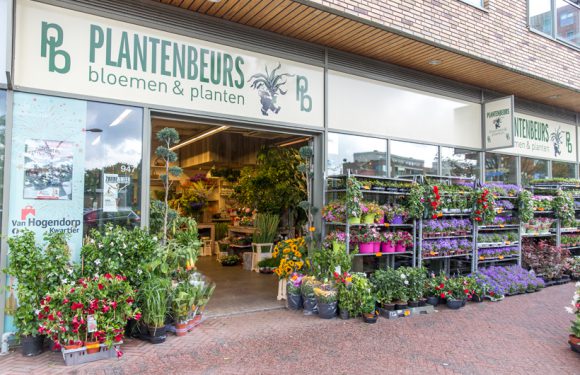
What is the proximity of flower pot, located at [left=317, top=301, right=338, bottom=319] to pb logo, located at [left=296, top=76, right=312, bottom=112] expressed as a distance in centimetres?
331

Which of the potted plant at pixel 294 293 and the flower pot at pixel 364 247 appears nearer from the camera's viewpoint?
the potted plant at pixel 294 293

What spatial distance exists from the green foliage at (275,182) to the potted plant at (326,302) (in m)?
3.77

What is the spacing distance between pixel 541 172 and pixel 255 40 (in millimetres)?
9040

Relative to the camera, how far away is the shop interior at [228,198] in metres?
8.10

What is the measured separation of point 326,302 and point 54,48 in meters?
5.01

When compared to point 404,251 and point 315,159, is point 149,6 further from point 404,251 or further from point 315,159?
point 404,251

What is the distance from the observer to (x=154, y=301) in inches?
195

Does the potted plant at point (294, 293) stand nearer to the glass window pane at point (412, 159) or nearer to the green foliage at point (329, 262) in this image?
the green foliage at point (329, 262)

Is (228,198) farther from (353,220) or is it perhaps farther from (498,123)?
(498,123)

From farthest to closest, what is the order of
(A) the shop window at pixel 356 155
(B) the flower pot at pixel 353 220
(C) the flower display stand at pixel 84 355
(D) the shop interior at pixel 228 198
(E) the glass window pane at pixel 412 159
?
(E) the glass window pane at pixel 412 159 → (D) the shop interior at pixel 228 198 → (A) the shop window at pixel 356 155 → (B) the flower pot at pixel 353 220 → (C) the flower display stand at pixel 84 355

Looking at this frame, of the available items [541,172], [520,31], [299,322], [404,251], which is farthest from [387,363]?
[541,172]

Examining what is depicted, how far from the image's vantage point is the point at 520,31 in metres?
8.96

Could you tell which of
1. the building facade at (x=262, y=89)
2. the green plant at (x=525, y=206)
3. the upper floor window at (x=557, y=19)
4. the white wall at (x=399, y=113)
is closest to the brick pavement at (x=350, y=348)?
the building facade at (x=262, y=89)

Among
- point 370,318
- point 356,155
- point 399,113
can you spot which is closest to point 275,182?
point 356,155
